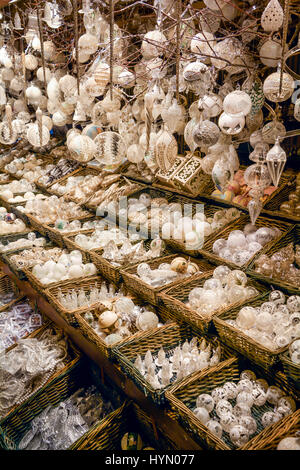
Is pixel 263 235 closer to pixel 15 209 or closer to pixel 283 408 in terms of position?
pixel 283 408

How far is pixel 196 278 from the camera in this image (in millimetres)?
2139

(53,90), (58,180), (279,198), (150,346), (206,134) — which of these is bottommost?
(58,180)

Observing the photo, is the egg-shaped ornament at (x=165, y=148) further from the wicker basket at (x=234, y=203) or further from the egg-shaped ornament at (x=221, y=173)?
the wicker basket at (x=234, y=203)

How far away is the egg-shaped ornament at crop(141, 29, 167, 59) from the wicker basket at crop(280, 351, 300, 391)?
143 cm

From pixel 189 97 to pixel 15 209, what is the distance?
6.22 ft

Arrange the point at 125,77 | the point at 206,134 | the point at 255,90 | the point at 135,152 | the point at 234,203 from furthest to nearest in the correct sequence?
the point at 234,203 → the point at 135,152 → the point at 125,77 → the point at 255,90 → the point at 206,134

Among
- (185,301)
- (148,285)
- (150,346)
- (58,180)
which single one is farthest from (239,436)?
(58,180)

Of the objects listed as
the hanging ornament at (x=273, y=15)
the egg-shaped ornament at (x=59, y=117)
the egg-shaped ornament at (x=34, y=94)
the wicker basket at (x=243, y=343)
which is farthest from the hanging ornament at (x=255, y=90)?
the egg-shaped ornament at (x=34, y=94)

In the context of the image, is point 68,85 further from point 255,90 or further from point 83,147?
point 255,90

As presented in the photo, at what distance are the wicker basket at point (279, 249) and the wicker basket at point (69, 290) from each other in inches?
32.6

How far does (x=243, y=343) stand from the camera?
160 cm

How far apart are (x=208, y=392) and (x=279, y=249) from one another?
34.5 inches

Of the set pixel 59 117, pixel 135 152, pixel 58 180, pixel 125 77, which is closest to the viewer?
pixel 125 77

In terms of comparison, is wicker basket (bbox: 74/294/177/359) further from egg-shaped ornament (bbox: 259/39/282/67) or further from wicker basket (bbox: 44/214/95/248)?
egg-shaped ornament (bbox: 259/39/282/67)
